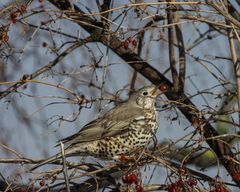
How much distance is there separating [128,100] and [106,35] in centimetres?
84

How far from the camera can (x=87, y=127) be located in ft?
19.4

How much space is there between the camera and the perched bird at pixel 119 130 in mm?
5770

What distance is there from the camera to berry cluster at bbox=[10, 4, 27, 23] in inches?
174

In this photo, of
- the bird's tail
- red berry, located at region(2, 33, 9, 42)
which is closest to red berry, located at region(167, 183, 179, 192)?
the bird's tail

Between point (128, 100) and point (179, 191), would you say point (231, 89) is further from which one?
point (179, 191)

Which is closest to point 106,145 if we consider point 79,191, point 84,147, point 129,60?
point 84,147

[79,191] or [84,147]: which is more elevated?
[84,147]

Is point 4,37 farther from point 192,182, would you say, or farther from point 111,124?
point 111,124

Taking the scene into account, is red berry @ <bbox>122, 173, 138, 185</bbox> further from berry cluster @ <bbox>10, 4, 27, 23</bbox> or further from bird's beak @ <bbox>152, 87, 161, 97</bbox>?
bird's beak @ <bbox>152, 87, 161, 97</bbox>

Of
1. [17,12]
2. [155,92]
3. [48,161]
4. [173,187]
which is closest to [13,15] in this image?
[17,12]

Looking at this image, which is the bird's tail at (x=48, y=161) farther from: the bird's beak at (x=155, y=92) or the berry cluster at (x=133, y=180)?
the bird's beak at (x=155, y=92)

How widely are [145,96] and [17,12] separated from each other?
1.90m

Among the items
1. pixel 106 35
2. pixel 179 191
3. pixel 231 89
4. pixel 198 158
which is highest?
pixel 106 35

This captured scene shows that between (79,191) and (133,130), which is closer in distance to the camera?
(79,191)
